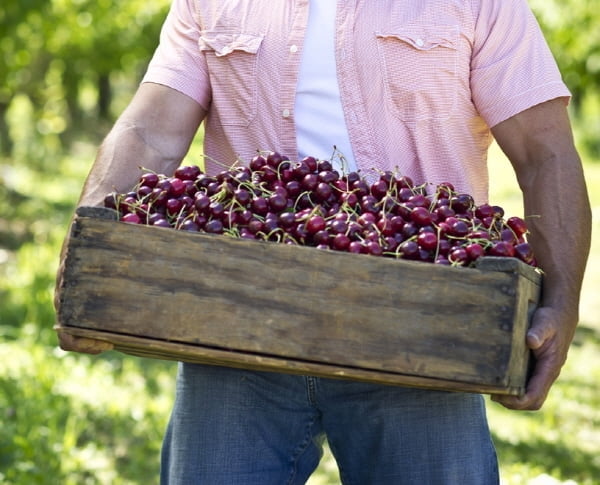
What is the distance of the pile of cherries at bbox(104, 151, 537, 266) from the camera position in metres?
2.15

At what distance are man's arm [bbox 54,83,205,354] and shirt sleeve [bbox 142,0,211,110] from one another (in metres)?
0.02

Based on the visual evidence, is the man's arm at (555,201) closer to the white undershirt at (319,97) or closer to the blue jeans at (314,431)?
the blue jeans at (314,431)

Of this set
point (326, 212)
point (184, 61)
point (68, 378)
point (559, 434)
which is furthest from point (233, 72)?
point (559, 434)

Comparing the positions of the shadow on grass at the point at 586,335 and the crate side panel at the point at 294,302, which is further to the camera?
the shadow on grass at the point at 586,335

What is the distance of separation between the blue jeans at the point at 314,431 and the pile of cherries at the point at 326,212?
1.46ft

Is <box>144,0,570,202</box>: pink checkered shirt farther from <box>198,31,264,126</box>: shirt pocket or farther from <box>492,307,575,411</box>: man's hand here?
<box>492,307,575,411</box>: man's hand

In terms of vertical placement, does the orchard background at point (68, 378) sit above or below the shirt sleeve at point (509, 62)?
below

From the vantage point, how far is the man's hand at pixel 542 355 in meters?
2.17

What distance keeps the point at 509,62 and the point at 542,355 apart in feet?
2.49

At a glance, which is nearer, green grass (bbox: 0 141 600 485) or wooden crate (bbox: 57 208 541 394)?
wooden crate (bbox: 57 208 541 394)

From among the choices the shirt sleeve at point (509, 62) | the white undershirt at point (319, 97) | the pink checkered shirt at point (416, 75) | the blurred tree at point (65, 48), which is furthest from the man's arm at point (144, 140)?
the blurred tree at point (65, 48)

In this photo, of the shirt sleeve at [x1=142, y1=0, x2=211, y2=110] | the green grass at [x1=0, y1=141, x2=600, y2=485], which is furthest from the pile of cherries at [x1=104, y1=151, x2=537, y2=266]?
the green grass at [x1=0, y1=141, x2=600, y2=485]

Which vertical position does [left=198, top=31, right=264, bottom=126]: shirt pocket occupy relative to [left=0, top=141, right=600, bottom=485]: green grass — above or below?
above

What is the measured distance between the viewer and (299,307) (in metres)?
2.08
